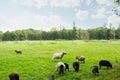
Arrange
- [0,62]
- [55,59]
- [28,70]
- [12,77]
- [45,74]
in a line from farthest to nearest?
1. [55,59]
2. [0,62]
3. [28,70]
4. [45,74]
5. [12,77]

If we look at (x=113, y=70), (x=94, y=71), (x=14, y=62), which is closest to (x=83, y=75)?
(x=94, y=71)

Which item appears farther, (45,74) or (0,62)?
(0,62)

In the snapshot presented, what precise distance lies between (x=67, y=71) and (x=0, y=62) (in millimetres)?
12636

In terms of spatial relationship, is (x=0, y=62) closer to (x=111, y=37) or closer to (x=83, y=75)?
(x=83, y=75)

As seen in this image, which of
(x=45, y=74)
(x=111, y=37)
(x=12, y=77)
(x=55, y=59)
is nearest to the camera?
(x=12, y=77)

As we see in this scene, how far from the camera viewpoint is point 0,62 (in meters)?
43.7

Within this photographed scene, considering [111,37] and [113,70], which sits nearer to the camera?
[113,70]

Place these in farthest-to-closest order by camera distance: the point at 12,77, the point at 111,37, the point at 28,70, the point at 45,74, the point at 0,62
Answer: the point at 111,37
the point at 0,62
the point at 28,70
the point at 45,74
the point at 12,77

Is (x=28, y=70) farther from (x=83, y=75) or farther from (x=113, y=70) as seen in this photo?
(x=113, y=70)

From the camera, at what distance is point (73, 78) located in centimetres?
3288

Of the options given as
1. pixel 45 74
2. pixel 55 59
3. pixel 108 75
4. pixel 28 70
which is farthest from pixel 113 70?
pixel 55 59

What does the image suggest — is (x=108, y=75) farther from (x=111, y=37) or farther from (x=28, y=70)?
(x=111, y=37)

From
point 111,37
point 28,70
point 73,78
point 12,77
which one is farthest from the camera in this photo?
point 111,37

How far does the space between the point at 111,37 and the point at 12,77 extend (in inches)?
5739
